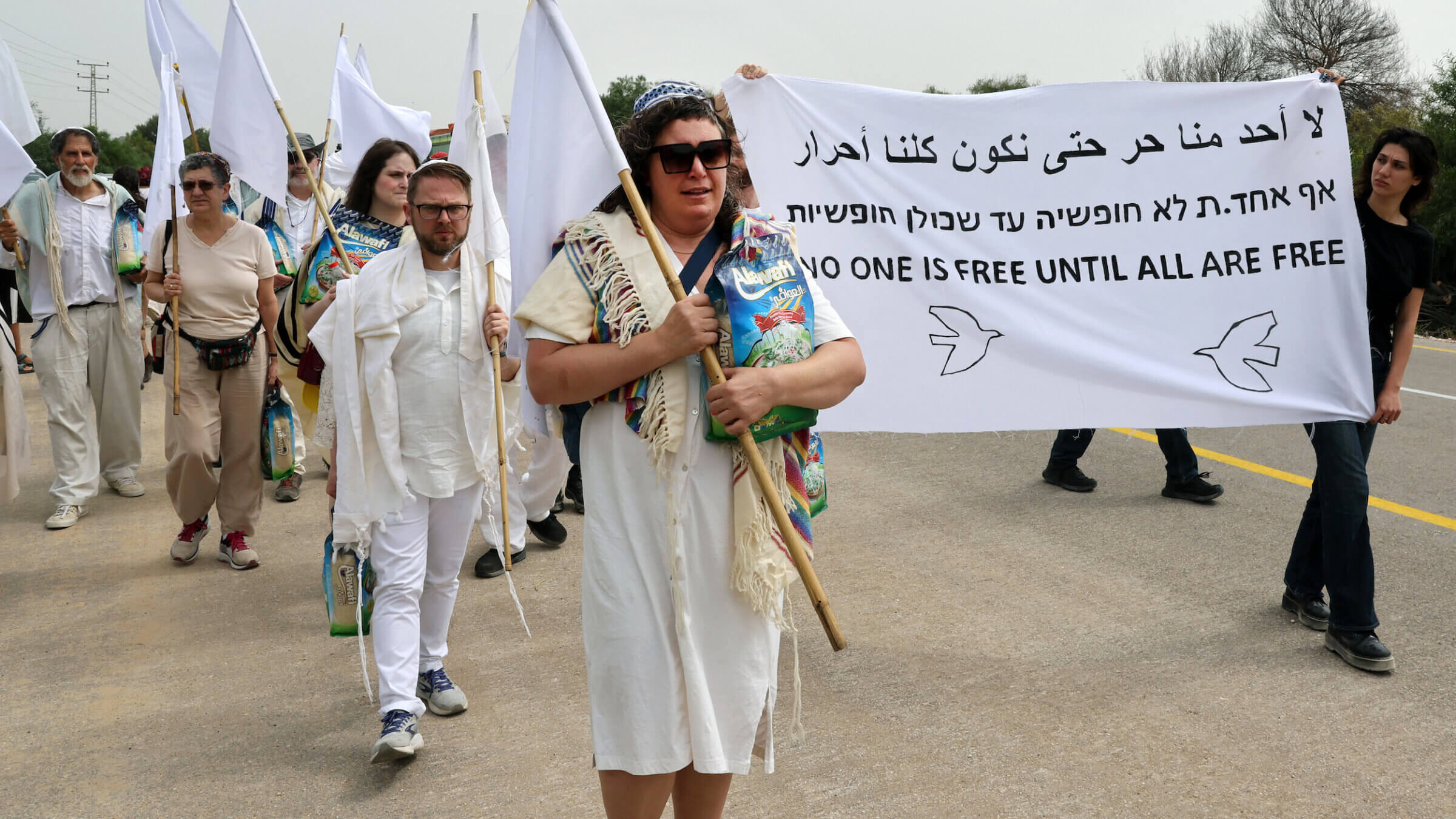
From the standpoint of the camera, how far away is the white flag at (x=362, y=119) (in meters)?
6.72

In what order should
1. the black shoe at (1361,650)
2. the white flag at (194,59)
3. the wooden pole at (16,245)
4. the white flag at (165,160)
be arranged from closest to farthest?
the black shoe at (1361,650), the white flag at (165,160), the white flag at (194,59), the wooden pole at (16,245)

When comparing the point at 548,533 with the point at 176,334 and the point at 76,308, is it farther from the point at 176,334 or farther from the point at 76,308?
the point at 76,308

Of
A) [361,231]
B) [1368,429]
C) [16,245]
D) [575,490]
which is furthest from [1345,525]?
[16,245]

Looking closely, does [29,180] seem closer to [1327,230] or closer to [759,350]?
[759,350]

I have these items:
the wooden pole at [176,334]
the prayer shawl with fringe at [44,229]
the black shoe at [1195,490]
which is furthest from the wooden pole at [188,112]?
the black shoe at [1195,490]

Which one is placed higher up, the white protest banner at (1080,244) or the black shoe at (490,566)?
the white protest banner at (1080,244)

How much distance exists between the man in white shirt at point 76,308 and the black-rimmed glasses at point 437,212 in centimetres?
401

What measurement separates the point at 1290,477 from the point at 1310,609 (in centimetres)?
270

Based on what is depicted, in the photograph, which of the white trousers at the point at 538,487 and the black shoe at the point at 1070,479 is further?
the black shoe at the point at 1070,479

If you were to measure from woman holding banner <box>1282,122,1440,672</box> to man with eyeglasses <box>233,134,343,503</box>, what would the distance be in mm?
4841

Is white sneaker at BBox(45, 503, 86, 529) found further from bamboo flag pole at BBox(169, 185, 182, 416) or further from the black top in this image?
the black top

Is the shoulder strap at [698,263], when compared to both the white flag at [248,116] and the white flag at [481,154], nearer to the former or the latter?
the white flag at [481,154]

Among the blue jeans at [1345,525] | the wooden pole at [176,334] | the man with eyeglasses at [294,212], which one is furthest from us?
the man with eyeglasses at [294,212]

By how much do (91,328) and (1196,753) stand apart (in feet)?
22.1
